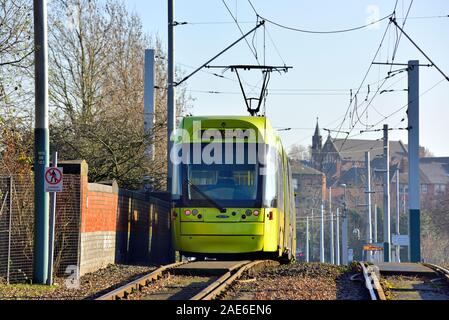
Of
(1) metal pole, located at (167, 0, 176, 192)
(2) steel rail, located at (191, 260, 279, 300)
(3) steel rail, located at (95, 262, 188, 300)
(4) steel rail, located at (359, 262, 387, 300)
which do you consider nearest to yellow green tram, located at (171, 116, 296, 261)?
(2) steel rail, located at (191, 260, 279, 300)

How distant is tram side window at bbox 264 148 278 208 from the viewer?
20312 millimetres

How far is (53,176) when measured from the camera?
640 inches

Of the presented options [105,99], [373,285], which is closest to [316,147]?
[105,99]

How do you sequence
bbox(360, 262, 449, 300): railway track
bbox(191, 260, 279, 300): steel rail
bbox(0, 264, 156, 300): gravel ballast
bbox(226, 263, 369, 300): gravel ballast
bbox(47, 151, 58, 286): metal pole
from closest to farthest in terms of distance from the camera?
bbox(191, 260, 279, 300): steel rail → bbox(226, 263, 369, 300): gravel ballast → bbox(360, 262, 449, 300): railway track → bbox(0, 264, 156, 300): gravel ballast → bbox(47, 151, 58, 286): metal pole

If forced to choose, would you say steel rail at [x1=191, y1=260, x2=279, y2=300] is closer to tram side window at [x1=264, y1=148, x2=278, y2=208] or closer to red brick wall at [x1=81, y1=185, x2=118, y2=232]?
tram side window at [x1=264, y1=148, x2=278, y2=208]

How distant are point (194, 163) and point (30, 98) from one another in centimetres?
407

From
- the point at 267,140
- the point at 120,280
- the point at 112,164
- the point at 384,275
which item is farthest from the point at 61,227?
the point at 112,164

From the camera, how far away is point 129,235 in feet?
80.5

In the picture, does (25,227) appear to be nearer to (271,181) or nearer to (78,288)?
(78,288)

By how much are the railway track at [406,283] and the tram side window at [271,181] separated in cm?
306

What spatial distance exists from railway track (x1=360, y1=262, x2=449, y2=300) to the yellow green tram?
3022 mm

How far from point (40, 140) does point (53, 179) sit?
3.01 ft

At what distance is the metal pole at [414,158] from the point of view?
34.5 metres
